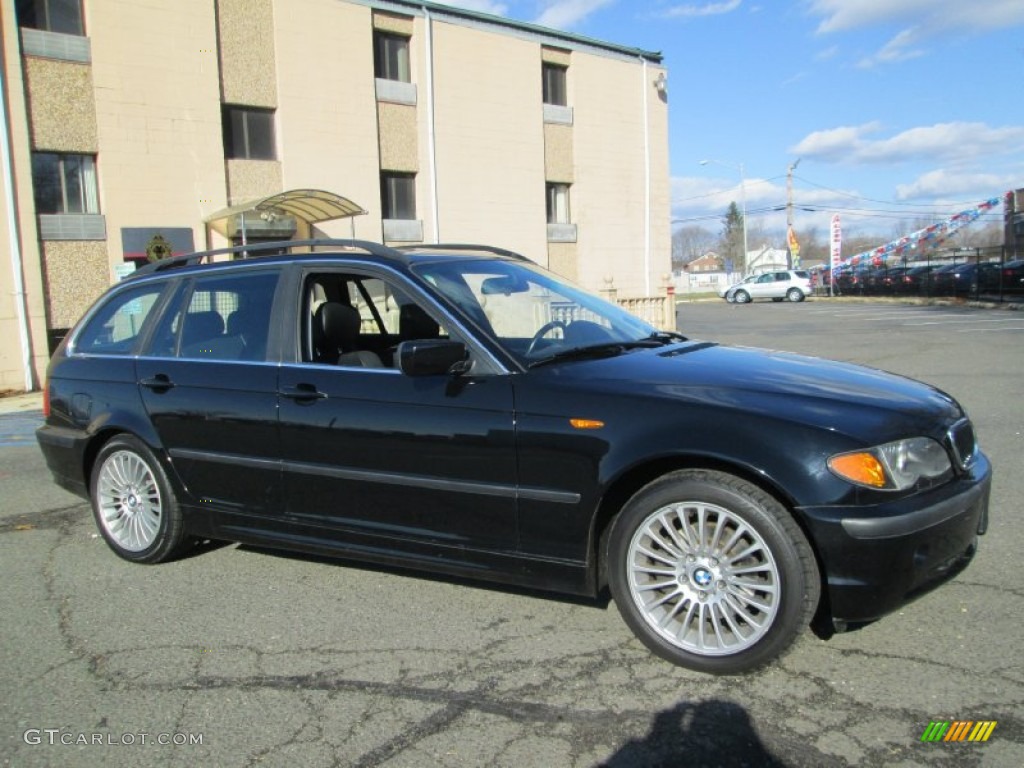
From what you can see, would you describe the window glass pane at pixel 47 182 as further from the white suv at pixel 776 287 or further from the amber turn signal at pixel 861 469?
the white suv at pixel 776 287

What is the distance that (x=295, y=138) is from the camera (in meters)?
17.6

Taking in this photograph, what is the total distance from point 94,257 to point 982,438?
582 inches

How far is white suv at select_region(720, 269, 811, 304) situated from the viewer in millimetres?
41969

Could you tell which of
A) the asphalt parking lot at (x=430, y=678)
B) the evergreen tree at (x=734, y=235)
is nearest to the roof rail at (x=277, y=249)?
the asphalt parking lot at (x=430, y=678)

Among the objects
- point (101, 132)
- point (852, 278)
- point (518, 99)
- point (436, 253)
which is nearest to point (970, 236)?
point (852, 278)

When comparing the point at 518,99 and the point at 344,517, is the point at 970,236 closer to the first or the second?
the point at 518,99

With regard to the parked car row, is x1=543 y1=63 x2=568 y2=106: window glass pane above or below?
above

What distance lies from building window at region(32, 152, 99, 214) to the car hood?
14.6m

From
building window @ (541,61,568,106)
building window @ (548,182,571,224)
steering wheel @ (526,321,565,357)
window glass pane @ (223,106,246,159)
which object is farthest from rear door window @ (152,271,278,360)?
building window @ (541,61,568,106)

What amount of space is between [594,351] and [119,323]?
309cm

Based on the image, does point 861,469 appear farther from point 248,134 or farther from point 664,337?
point 248,134

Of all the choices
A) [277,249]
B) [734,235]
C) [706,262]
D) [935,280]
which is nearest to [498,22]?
[277,249]

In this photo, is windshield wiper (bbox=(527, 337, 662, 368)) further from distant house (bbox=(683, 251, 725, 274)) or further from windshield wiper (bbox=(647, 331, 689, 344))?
distant house (bbox=(683, 251, 725, 274))

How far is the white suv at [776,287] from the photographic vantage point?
42.0 metres
